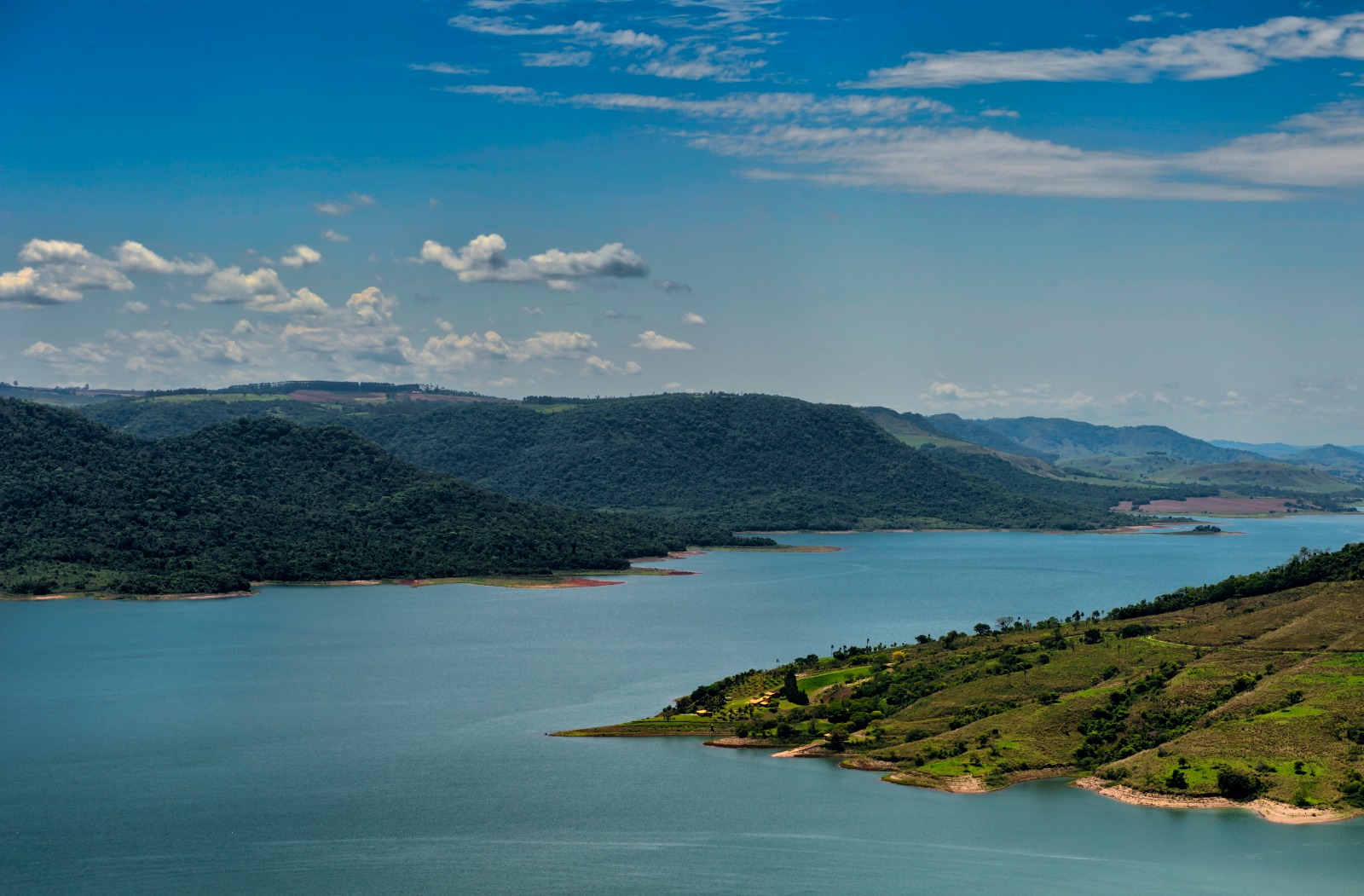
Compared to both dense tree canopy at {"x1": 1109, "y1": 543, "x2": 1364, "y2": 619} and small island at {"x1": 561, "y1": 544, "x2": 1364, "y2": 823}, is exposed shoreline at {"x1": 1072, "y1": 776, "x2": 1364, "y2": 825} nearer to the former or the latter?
small island at {"x1": 561, "y1": 544, "x2": 1364, "y2": 823}

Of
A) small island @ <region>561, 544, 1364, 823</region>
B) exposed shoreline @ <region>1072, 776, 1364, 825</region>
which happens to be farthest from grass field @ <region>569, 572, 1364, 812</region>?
exposed shoreline @ <region>1072, 776, 1364, 825</region>

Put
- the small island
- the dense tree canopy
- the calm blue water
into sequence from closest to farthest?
the calm blue water, the small island, the dense tree canopy

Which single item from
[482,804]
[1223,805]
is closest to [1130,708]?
[1223,805]

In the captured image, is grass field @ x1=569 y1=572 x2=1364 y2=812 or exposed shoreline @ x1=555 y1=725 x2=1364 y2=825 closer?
exposed shoreline @ x1=555 y1=725 x2=1364 y2=825

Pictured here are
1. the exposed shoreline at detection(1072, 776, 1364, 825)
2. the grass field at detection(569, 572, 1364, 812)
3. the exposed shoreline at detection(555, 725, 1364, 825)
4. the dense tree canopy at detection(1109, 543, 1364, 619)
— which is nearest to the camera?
the exposed shoreline at detection(1072, 776, 1364, 825)

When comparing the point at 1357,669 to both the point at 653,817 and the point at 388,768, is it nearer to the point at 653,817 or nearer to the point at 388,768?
the point at 653,817

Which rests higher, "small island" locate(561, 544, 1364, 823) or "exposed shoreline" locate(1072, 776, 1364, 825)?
"small island" locate(561, 544, 1364, 823)
